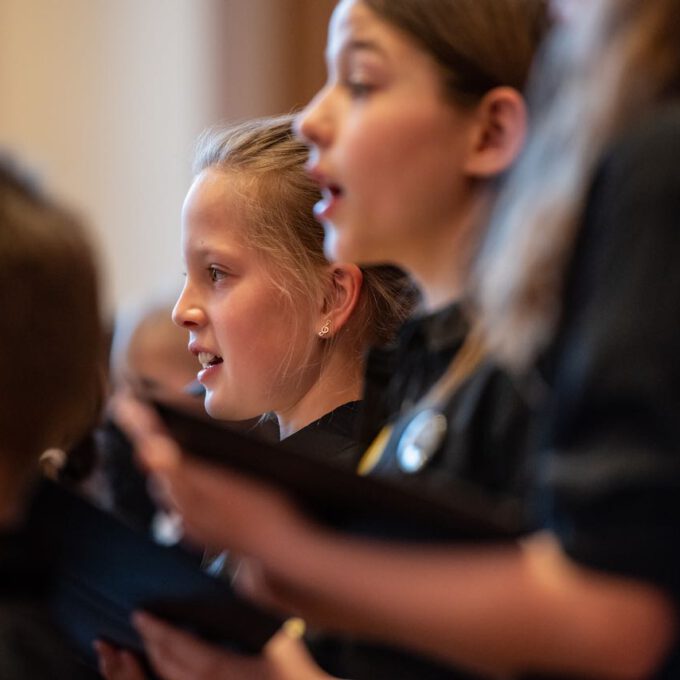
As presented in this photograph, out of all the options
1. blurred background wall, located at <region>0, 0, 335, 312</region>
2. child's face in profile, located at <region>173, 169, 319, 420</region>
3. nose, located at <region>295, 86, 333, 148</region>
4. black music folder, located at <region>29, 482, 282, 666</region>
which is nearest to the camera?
black music folder, located at <region>29, 482, 282, 666</region>

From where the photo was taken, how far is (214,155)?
1.58 m

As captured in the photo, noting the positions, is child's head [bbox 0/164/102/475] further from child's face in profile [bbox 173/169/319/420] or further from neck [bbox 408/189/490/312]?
child's face in profile [bbox 173/169/319/420]

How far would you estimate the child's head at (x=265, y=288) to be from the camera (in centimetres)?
150

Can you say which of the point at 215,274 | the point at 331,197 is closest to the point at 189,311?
the point at 215,274

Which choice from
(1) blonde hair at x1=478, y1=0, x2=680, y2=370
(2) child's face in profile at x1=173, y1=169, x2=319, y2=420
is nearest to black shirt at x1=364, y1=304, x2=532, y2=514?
(1) blonde hair at x1=478, y1=0, x2=680, y2=370

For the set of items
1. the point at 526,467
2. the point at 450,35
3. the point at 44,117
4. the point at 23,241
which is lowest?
the point at 44,117

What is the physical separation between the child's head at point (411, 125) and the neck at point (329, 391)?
1.59 feet

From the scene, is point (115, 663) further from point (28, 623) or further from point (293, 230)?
point (293, 230)

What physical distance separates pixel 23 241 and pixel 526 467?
17.4 inches

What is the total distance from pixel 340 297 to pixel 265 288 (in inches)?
4.0

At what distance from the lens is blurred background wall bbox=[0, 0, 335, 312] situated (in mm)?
4043

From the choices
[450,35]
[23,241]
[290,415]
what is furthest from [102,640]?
[450,35]

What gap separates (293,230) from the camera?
155 cm

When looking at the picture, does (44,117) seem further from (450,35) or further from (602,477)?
(602,477)
